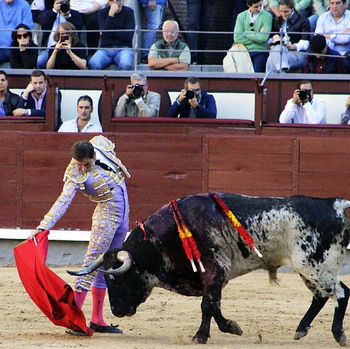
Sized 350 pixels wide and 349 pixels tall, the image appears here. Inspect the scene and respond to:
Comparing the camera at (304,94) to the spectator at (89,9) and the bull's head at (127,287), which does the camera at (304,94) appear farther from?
the bull's head at (127,287)

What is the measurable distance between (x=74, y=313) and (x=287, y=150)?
3.60m

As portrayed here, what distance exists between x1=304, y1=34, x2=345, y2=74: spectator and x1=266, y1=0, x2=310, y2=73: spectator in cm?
13

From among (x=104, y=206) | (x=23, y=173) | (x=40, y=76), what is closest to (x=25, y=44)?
(x=40, y=76)

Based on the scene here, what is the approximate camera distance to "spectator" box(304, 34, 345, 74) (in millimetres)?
8195

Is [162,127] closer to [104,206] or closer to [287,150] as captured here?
[287,150]

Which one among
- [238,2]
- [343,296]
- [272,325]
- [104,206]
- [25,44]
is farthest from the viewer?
[238,2]

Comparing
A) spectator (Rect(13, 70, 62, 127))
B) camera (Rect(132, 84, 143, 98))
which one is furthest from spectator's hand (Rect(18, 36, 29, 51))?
camera (Rect(132, 84, 143, 98))

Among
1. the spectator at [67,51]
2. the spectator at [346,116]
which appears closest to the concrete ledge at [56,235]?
the spectator at [67,51]

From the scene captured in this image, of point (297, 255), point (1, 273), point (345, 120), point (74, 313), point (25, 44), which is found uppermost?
point (25, 44)

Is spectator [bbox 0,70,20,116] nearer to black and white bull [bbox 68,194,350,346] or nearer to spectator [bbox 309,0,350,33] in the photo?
spectator [bbox 309,0,350,33]

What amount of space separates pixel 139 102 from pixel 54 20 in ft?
6.35

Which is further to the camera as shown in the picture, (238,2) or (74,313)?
(238,2)

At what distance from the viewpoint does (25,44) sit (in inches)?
346

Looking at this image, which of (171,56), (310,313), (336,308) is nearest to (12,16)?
(171,56)
